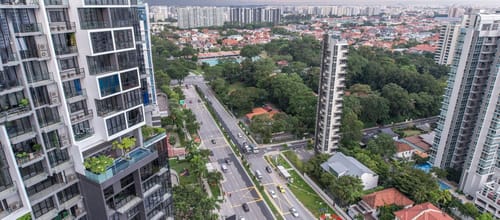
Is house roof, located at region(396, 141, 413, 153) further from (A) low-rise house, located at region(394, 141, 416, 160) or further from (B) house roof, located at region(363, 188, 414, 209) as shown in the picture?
(B) house roof, located at region(363, 188, 414, 209)

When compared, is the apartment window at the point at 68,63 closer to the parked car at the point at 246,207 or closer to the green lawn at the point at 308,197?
the parked car at the point at 246,207

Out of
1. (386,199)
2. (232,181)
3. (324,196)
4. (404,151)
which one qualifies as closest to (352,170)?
(324,196)

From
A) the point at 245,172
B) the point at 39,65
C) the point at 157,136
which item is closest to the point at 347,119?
the point at 245,172

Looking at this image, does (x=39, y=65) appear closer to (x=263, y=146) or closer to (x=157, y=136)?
(x=157, y=136)

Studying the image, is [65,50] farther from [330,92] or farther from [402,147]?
[402,147]

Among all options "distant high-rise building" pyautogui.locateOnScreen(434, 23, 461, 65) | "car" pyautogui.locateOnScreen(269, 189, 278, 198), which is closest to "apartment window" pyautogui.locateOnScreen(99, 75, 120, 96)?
"car" pyautogui.locateOnScreen(269, 189, 278, 198)

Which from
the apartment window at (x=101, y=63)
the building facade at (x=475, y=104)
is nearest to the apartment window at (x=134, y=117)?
the apartment window at (x=101, y=63)

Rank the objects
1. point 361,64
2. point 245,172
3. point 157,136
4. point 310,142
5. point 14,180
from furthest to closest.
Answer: point 361,64 → point 310,142 → point 245,172 → point 157,136 → point 14,180
